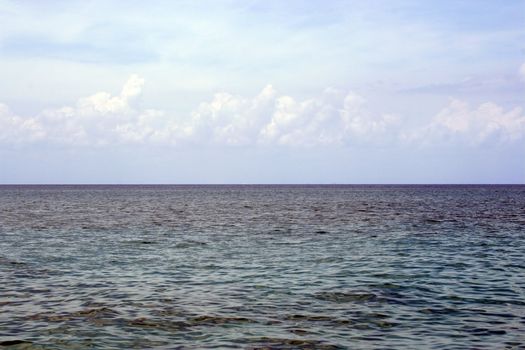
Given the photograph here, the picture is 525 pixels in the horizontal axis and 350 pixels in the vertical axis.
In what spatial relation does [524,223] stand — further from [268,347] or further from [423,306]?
[268,347]

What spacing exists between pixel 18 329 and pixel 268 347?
8.30 m

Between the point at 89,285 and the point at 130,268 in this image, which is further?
the point at 130,268

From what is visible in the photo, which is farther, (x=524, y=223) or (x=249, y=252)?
(x=524, y=223)

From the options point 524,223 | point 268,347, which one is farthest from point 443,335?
point 524,223

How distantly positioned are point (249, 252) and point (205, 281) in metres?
11.6

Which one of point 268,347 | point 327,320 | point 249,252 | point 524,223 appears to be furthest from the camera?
point 524,223

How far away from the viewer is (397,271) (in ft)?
100

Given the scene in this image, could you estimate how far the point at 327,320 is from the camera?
20000 mm

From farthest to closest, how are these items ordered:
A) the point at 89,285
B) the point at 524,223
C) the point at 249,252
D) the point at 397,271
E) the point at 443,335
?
the point at 524,223 → the point at 249,252 → the point at 397,271 → the point at 89,285 → the point at 443,335

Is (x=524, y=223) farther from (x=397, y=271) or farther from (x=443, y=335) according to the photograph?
(x=443, y=335)

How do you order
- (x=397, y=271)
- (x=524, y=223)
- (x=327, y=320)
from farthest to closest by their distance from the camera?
(x=524, y=223), (x=397, y=271), (x=327, y=320)

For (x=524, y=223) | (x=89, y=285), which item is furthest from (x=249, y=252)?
(x=524, y=223)

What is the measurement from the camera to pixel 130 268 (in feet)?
105

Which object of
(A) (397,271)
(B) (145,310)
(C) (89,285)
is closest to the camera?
(B) (145,310)
